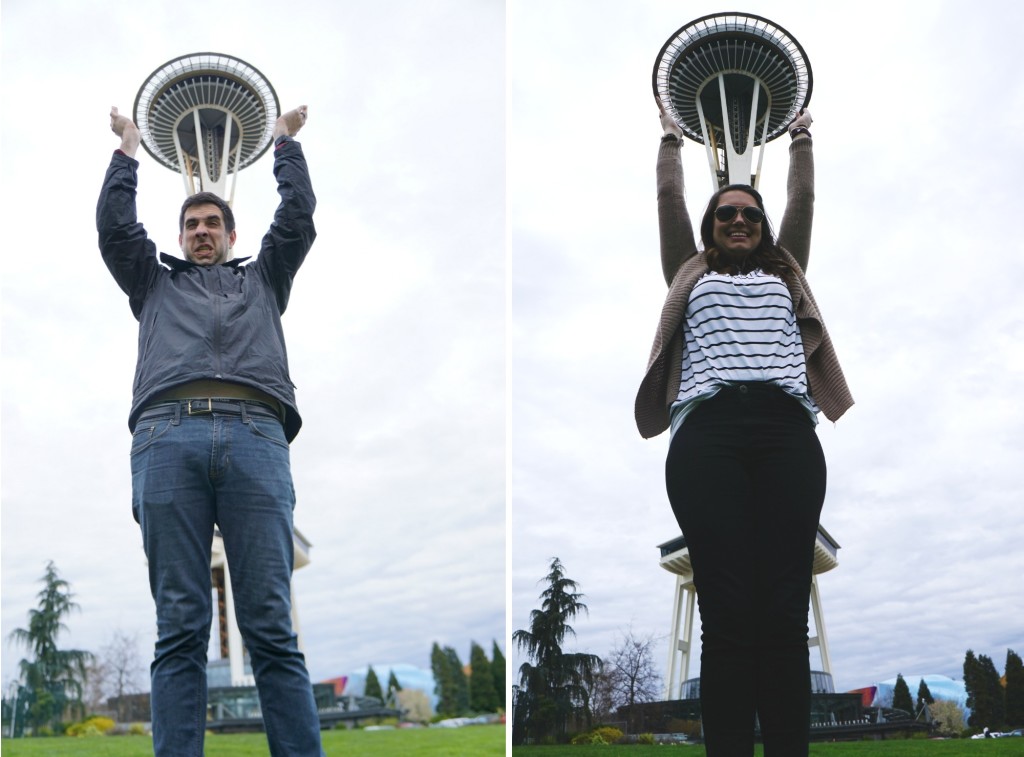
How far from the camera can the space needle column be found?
60.5ft

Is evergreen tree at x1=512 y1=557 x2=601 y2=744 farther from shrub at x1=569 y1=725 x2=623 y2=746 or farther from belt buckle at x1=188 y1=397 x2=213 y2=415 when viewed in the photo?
belt buckle at x1=188 y1=397 x2=213 y2=415

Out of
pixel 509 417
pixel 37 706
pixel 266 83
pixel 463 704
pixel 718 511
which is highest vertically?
pixel 266 83

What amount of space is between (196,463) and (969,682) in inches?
250

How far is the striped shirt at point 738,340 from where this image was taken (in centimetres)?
270

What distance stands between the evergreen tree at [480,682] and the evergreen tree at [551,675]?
888 inches

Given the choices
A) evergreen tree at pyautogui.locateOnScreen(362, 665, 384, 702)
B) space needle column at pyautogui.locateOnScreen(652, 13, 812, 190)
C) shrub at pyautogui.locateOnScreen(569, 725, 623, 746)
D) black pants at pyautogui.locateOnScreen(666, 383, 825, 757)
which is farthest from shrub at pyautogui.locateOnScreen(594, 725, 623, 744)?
evergreen tree at pyautogui.locateOnScreen(362, 665, 384, 702)

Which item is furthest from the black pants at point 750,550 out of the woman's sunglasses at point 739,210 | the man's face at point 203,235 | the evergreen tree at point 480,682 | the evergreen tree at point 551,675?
the evergreen tree at point 480,682

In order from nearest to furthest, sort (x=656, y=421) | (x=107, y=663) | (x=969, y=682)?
(x=656, y=421)
(x=969, y=682)
(x=107, y=663)

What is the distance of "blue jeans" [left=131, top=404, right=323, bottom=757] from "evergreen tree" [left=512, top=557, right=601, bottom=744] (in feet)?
8.44

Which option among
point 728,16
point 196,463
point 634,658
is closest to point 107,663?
point 634,658

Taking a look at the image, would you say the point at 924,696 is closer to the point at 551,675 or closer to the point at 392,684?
the point at 551,675

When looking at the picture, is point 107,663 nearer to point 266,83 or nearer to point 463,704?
point 266,83

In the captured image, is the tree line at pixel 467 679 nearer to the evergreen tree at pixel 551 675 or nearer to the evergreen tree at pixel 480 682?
the evergreen tree at pixel 480 682

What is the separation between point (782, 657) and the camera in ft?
7.72
